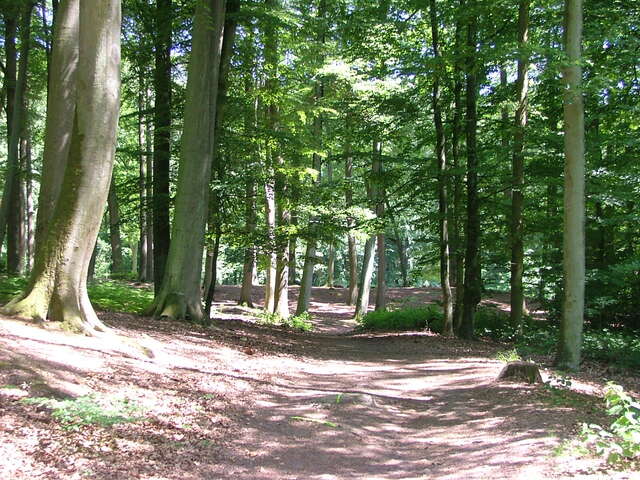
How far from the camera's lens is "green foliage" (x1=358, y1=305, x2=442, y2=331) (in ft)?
60.5

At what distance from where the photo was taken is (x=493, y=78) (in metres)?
18.6

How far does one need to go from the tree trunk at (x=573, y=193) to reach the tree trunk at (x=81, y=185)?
269 inches

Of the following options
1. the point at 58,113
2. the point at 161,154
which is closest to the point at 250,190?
the point at 161,154

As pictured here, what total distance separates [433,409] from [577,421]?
1.92 metres

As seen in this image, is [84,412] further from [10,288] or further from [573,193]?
[10,288]

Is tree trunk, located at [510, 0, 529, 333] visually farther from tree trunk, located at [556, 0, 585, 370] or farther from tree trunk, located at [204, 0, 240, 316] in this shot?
tree trunk, located at [204, 0, 240, 316]

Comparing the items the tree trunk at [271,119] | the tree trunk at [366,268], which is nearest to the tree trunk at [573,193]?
the tree trunk at [271,119]

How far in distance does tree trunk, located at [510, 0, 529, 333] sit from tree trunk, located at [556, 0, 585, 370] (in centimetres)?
372

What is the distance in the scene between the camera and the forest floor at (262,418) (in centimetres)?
412

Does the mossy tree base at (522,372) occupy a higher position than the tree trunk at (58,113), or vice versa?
the tree trunk at (58,113)

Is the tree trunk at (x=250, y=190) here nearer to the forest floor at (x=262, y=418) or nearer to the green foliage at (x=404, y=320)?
the forest floor at (x=262, y=418)

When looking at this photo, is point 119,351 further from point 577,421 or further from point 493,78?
point 493,78

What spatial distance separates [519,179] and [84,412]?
11.6 m

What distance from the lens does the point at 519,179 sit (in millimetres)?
13430
